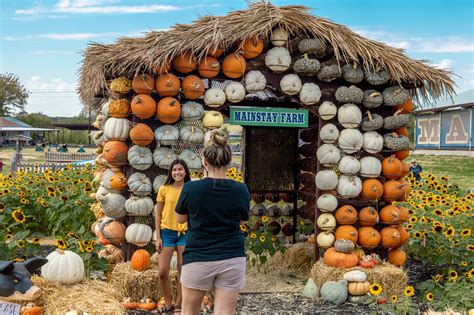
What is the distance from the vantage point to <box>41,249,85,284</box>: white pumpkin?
5.44m

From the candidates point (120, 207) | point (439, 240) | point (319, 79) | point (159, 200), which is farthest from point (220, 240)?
point (439, 240)

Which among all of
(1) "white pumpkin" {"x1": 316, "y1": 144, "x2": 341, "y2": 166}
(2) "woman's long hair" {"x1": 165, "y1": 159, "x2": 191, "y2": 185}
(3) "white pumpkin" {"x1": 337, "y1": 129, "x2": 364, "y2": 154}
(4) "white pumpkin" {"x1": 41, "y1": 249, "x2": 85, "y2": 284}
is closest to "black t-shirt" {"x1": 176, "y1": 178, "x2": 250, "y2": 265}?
(2) "woman's long hair" {"x1": 165, "y1": 159, "x2": 191, "y2": 185}

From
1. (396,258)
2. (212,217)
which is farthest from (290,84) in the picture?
(212,217)

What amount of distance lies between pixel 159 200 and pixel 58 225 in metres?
3.95

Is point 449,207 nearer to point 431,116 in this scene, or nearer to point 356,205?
point 356,205

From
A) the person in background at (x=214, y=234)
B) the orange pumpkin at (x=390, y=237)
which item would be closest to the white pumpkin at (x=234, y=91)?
the orange pumpkin at (x=390, y=237)

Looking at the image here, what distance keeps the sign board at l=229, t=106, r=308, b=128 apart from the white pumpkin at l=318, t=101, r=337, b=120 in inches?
12.0

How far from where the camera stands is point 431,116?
108ft

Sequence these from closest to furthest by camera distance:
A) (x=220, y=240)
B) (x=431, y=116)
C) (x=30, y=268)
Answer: (x=220, y=240), (x=30, y=268), (x=431, y=116)

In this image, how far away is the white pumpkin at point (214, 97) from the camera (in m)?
6.75

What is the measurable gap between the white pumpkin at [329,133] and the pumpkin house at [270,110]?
13mm

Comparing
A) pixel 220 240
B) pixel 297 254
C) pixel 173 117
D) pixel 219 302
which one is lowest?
pixel 297 254

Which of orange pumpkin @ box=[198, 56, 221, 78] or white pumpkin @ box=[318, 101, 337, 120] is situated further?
white pumpkin @ box=[318, 101, 337, 120]

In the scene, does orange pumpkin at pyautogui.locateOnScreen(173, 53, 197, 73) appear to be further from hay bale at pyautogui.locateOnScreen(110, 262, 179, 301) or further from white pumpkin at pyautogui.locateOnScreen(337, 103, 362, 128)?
hay bale at pyautogui.locateOnScreen(110, 262, 179, 301)
